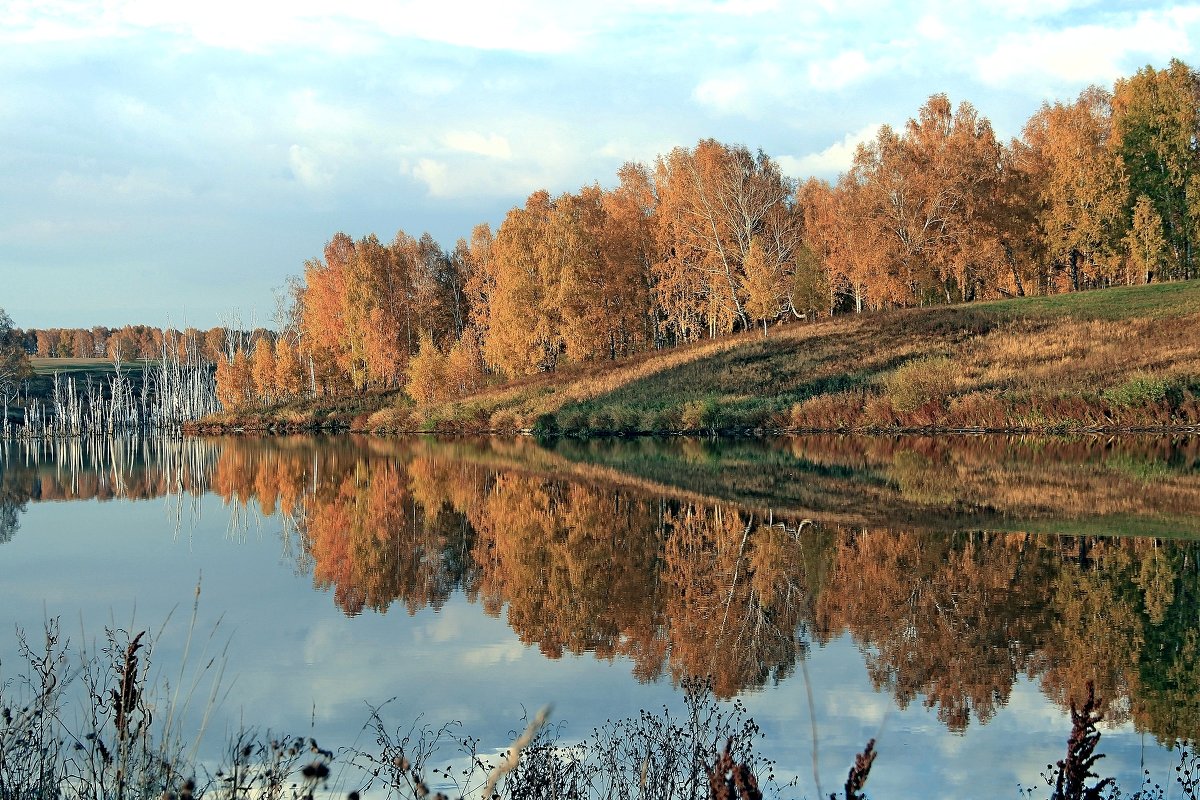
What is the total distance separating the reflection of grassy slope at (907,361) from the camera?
3619 centimetres

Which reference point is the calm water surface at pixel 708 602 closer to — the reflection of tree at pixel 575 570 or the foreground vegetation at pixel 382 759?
the reflection of tree at pixel 575 570

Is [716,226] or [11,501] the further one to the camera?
[716,226]

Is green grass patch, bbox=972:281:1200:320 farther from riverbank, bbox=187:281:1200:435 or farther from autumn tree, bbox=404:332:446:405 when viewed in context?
autumn tree, bbox=404:332:446:405

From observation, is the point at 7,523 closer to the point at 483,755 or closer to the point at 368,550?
the point at 368,550

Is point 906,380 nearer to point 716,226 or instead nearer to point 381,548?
point 716,226

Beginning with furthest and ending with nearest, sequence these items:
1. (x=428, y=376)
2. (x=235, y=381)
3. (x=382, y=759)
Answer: (x=235, y=381) → (x=428, y=376) → (x=382, y=759)

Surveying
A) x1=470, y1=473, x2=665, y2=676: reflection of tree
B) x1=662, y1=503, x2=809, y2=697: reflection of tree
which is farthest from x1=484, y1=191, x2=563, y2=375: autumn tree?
x1=662, y1=503, x2=809, y2=697: reflection of tree

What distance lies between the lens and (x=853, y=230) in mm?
53469

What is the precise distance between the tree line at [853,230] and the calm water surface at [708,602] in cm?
3184

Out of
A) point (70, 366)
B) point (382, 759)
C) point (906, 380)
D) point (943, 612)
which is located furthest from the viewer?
point (70, 366)

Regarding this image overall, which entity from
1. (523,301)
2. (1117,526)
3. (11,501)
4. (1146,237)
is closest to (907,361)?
(1146,237)

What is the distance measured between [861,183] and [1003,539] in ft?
146

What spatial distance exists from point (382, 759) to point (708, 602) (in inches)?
195

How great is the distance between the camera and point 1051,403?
35406mm
